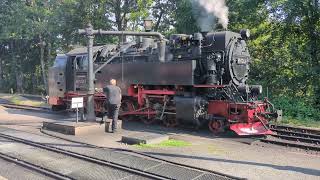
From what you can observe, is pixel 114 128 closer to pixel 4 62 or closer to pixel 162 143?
pixel 162 143

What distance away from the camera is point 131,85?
45.9ft

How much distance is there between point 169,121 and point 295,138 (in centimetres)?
442

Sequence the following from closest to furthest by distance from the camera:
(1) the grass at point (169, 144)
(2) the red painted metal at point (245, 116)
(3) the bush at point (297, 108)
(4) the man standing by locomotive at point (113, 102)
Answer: (1) the grass at point (169, 144)
(2) the red painted metal at point (245, 116)
(4) the man standing by locomotive at point (113, 102)
(3) the bush at point (297, 108)

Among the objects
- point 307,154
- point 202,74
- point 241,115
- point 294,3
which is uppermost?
point 294,3

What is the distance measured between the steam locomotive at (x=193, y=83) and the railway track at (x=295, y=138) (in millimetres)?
453

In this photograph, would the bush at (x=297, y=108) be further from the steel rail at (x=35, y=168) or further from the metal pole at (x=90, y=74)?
the steel rail at (x=35, y=168)

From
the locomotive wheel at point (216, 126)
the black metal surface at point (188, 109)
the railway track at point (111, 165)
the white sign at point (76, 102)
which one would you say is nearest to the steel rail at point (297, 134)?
Answer: the locomotive wheel at point (216, 126)

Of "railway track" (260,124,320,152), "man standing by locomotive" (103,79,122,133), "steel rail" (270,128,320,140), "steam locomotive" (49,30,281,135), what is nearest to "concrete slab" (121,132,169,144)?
"man standing by locomotive" (103,79,122,133)

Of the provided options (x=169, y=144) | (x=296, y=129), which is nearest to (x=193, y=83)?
(x=169, y=144)

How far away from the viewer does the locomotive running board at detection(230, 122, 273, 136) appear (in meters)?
10.8

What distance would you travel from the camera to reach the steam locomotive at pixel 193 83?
11.3 metres

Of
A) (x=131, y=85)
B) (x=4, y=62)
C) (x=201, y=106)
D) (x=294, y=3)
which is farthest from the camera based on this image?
(x=4, y=62)

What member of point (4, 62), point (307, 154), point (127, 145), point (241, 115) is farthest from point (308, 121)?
point (4, 62)

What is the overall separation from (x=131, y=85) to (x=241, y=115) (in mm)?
4576
